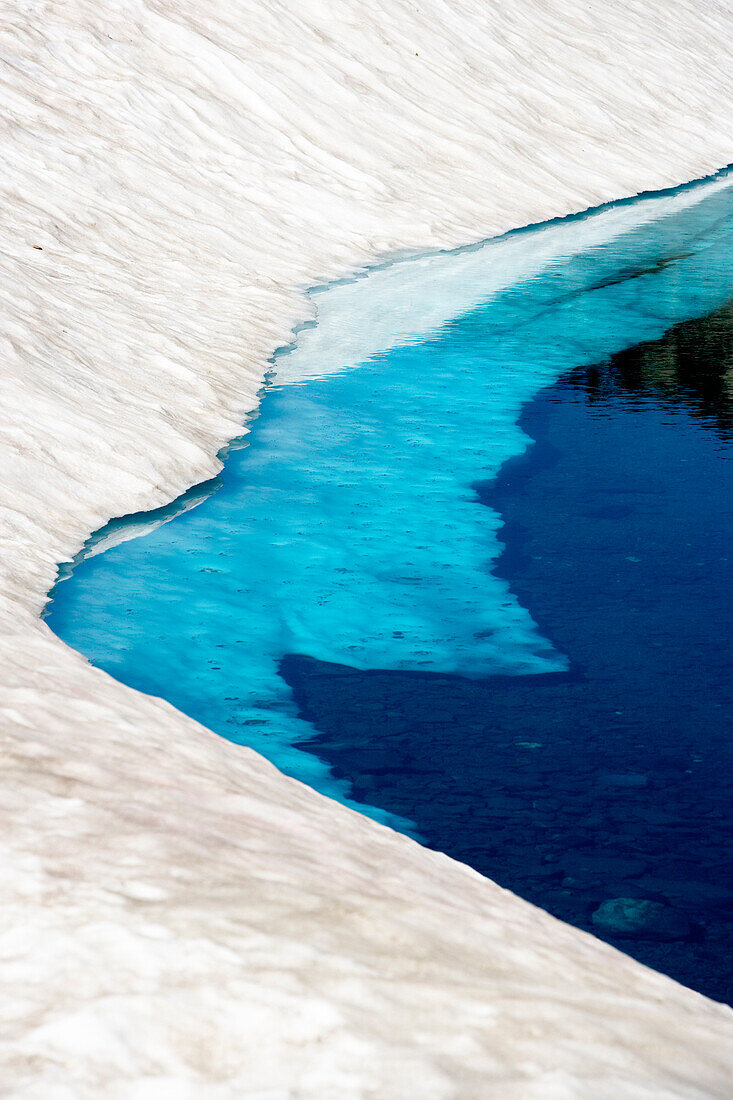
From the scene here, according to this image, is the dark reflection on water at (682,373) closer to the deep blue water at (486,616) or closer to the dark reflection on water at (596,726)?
the deep blue water at (486,616)

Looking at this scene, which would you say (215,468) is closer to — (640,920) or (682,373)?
(682,373)

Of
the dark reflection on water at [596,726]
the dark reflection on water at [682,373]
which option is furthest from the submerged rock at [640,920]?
the dark reflection on water at [682,373]

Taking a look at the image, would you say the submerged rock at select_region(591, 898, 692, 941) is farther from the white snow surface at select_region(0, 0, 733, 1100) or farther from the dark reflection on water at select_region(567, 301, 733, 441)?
the dark reflection on water at select_region(567, 301, 733, 441)

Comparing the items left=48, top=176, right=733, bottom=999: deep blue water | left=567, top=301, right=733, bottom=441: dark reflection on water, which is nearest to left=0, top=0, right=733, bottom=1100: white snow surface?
left=48, top=176, right=733, bottom=999: deep blue water

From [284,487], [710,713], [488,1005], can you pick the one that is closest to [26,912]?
[488,1005]

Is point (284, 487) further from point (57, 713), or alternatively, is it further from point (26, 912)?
point (26, 912)

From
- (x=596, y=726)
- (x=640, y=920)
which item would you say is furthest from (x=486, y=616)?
(x=640, y=920)
